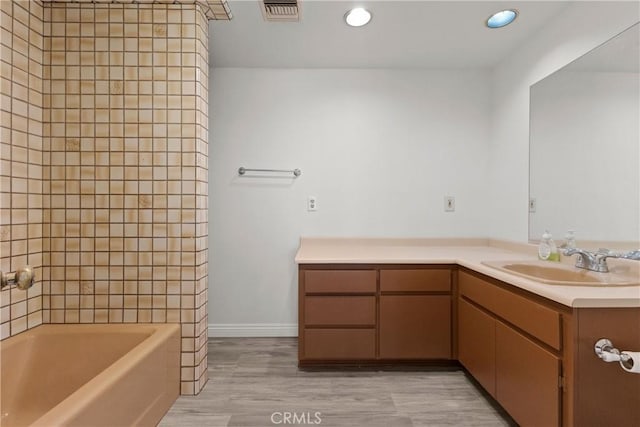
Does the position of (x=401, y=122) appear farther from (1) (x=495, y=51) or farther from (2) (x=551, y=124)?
(2) (x=551, y=124)

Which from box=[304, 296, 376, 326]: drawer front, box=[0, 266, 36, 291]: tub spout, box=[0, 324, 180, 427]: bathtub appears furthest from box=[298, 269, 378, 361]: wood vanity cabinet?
box=[0, 266, 36, 291]: tub spout

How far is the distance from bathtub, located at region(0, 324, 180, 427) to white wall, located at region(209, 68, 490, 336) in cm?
98

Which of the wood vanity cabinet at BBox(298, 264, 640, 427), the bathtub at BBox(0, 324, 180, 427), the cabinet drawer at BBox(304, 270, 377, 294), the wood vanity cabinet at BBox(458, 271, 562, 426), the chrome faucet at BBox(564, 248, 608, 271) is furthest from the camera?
the cabinet drawer at BBox(304, 270, 377, 294)

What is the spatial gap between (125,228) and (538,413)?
2121mm

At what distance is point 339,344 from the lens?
222 cm

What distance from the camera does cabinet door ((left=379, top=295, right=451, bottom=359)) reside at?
2221 mm

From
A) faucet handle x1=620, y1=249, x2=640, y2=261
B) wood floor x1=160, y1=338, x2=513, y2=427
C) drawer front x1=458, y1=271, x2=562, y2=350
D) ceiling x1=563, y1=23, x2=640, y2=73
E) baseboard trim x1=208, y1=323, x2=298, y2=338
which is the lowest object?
wood floor x1=160, y1=338, x2=513, y2=427

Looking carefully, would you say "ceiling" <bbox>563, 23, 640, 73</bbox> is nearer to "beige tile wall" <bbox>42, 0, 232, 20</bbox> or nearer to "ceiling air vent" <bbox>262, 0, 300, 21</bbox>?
"ceiling air vent" <bbox>262, 0, 300, 21</bbox>

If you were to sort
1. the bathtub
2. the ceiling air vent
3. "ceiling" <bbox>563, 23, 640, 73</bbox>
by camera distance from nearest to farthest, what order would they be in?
the bathtub
"ceiling" <bbox>563, 23, 640, 73</bbox>
the ceiling air vent

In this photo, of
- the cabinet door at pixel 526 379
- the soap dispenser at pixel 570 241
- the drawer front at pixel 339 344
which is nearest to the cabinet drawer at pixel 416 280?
the drawer front at pixel 339 344

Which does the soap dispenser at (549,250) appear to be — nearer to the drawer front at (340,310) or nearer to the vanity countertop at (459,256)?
the vanity countertop at (459,256)

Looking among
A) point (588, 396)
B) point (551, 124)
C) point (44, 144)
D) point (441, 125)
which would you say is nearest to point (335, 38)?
point (441, 125)

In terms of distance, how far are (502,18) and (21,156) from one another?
2748mm

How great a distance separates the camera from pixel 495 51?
2.53 meters
